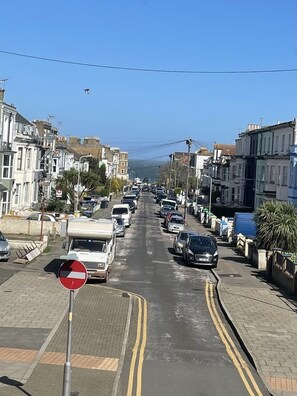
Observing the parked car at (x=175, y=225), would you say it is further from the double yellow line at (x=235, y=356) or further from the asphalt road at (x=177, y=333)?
the double yellow line at (x=235, y=356)

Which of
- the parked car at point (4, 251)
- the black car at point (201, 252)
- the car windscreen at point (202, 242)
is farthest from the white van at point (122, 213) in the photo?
the parked car at point (4, 251)

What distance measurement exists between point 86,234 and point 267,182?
37394 mm

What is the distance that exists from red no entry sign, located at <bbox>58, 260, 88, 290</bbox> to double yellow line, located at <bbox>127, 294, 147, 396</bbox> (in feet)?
8.38

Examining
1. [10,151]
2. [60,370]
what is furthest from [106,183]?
[60,370]

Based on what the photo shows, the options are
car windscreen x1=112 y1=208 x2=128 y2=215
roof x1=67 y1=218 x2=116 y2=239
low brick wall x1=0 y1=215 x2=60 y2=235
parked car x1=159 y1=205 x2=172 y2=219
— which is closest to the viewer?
roof x1=67 y1=218 x2=116 y2=239

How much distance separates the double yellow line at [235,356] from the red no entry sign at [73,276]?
13.5 ft

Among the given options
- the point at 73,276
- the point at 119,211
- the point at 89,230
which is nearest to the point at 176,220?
the point at 119,211

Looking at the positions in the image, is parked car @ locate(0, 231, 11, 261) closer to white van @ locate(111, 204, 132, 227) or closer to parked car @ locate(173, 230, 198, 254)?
parked car @ locate(173, 230, 198, 254)

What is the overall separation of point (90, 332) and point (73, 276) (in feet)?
19.5

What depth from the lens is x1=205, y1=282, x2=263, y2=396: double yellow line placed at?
11665mm

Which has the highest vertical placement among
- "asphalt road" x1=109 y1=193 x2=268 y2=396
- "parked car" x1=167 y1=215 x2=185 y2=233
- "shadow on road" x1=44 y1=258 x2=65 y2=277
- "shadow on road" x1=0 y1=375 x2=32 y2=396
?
"parked car" x1=167 y1=215 x2=185 y2=233

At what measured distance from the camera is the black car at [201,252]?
29.7 meters

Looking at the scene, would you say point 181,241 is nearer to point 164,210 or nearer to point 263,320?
point 263,320

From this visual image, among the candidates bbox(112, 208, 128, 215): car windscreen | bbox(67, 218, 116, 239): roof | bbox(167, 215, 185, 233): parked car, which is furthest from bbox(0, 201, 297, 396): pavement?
bbox(112, 208, 128, 215): car windscreen
